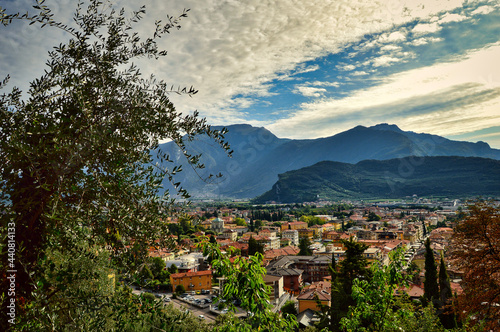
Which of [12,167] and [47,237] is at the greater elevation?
[12,167]

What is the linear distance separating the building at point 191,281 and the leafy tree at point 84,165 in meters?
32.9

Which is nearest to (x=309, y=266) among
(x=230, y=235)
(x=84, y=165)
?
(x=230, y=235)

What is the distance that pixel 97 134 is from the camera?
203cm

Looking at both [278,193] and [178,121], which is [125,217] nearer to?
[178,121]

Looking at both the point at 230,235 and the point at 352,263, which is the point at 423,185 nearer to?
the point at 230,235

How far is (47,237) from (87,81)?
1.19m

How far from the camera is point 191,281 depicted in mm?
33094

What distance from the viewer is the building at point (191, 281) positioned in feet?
107

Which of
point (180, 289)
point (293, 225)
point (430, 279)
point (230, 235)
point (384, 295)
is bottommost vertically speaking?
point (230, 235)

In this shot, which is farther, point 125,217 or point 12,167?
point 125,217

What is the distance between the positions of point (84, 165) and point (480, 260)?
9.49 m

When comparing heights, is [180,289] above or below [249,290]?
below

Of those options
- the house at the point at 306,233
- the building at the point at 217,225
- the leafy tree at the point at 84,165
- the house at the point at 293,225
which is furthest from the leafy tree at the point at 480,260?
the house at the point at 293,225

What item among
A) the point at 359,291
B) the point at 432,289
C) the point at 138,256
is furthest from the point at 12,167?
the point at 432,289
